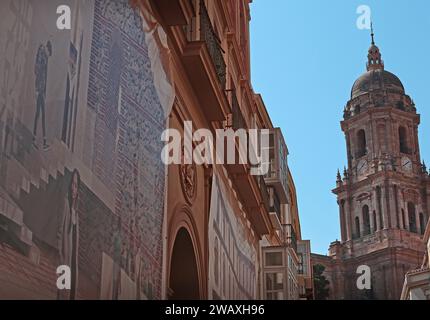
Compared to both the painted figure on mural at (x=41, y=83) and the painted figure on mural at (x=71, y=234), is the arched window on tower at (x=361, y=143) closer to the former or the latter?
the painted figure on mural at (x=71, y=234)

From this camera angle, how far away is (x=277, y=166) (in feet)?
92.3

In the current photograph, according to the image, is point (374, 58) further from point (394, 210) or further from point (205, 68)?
point (205, 68)

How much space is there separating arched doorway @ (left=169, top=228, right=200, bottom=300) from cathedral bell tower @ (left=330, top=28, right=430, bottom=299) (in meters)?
55.1

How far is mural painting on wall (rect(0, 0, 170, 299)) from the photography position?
254 inches

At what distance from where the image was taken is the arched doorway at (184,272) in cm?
1239

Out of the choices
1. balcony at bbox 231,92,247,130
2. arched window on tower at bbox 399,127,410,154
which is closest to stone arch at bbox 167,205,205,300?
balcony at bbox 231,92,247,130

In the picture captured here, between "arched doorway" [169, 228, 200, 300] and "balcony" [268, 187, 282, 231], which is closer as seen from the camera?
"arched doorway" [169, 228, 200, 300]

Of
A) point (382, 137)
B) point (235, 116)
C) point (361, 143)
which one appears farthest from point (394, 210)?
point (235, 116)

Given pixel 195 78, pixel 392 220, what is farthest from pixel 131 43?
pixel 392 220

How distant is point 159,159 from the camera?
411 inches

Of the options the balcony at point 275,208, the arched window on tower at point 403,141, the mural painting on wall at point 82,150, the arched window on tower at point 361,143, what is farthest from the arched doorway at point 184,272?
the arched window on tower at point 361,143

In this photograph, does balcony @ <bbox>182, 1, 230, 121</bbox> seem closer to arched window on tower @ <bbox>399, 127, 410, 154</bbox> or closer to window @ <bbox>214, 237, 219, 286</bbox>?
window @ <bbox>214, 237, 219, 286</bbox>

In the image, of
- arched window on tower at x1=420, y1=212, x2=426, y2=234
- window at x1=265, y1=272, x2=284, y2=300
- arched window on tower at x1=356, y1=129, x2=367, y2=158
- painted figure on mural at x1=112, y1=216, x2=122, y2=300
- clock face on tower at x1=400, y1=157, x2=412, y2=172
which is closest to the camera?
painted figure on mural at x1=112, y1=216, x2=122, y2=300

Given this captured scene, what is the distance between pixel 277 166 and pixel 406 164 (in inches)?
1747
